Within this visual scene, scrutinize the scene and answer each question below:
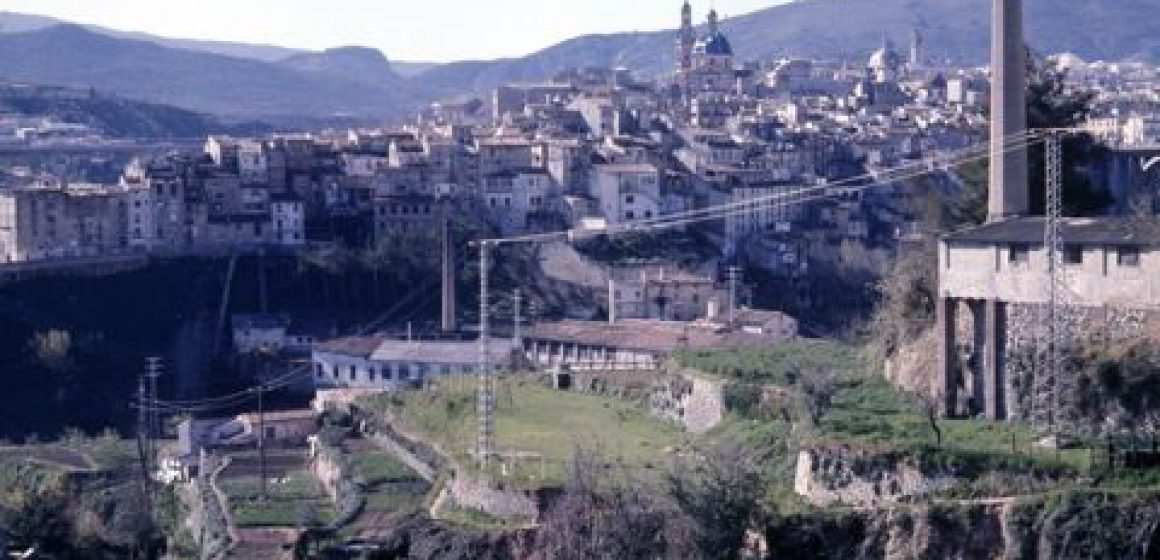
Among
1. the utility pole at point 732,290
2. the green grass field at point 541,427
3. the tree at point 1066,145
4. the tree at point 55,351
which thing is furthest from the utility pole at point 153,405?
the tree at point 1066,145

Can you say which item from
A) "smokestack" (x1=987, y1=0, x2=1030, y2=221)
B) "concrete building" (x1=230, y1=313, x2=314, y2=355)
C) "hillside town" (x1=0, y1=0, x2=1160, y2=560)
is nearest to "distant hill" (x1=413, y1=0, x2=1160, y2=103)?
"hillside town" (x1=0, y1=0, x2=1160, y2=560)

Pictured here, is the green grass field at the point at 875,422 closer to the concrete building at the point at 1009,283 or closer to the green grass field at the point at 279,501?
the concrete building at the point at 1009,283

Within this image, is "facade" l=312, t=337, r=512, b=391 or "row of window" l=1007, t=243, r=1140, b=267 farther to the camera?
"facade" l=312, t=337, r=512, b=391

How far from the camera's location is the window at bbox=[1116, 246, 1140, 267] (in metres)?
20.3

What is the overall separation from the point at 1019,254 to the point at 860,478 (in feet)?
9.83

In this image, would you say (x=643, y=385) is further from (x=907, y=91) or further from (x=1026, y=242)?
(x=907, y=91)

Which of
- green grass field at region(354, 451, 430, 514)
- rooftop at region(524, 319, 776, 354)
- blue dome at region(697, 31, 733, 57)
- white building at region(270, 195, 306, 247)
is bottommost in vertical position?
green grass field at region(354, 451, 430, 514)

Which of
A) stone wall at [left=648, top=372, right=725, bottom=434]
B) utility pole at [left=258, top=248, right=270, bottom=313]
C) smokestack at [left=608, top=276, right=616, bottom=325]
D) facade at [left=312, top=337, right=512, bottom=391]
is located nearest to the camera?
stone wall at [left=648, top=372, right=725, bottom=434]

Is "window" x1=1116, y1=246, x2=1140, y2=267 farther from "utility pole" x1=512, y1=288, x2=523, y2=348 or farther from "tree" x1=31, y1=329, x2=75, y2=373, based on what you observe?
"tree" x1=31, y1=329, x2=75, y2=373

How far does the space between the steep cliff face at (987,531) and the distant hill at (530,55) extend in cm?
11073

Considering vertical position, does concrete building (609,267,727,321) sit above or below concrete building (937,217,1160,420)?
below

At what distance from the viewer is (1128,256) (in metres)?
20.4

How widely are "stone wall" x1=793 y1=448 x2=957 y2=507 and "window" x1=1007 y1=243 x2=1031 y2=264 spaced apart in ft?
9.13

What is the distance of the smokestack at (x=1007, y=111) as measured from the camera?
76.0 ft
